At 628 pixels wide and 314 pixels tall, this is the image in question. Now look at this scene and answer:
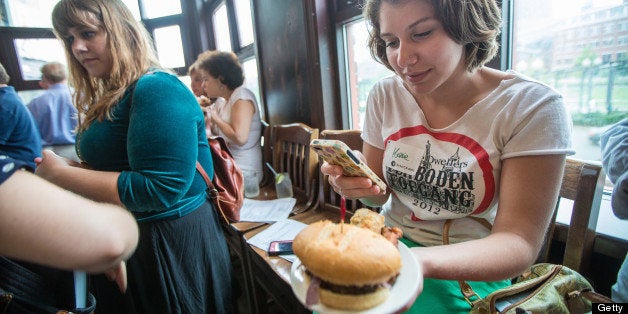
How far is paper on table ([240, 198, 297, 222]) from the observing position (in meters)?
1.87

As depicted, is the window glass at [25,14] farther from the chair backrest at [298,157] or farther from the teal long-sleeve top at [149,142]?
the teal long-sleeve top at [149,142]

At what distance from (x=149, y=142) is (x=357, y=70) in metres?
1.77

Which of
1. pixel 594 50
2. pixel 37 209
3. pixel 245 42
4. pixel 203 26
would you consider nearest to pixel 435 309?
pixel 37 209

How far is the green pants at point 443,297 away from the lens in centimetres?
89

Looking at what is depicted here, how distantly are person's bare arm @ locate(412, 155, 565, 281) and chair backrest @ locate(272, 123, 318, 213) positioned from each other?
1350 mm

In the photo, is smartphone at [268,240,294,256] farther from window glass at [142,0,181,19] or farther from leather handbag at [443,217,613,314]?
window glass at [142,0,181,19]

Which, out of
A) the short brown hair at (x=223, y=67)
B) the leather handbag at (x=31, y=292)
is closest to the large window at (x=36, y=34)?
the short brown hair at (x=223, y=67)

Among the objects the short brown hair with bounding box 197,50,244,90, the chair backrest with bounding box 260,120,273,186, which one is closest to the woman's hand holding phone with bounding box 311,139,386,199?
the chair backrest with bounding box 260,120,273,186

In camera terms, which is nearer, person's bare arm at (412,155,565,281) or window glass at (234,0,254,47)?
person's bare arm at (412,155,565,281)

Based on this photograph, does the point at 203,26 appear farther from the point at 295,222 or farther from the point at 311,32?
the point at 295,222

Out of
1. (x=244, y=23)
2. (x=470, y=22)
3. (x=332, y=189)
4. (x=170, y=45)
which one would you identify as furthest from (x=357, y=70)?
(x=170, y=45)

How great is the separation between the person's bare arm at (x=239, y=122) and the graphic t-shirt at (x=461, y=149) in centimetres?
156

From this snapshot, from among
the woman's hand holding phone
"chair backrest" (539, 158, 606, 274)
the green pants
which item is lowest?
→ the green pants

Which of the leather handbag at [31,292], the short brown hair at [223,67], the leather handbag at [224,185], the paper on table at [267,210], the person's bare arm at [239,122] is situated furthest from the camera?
the short brown hair at [223,67]
